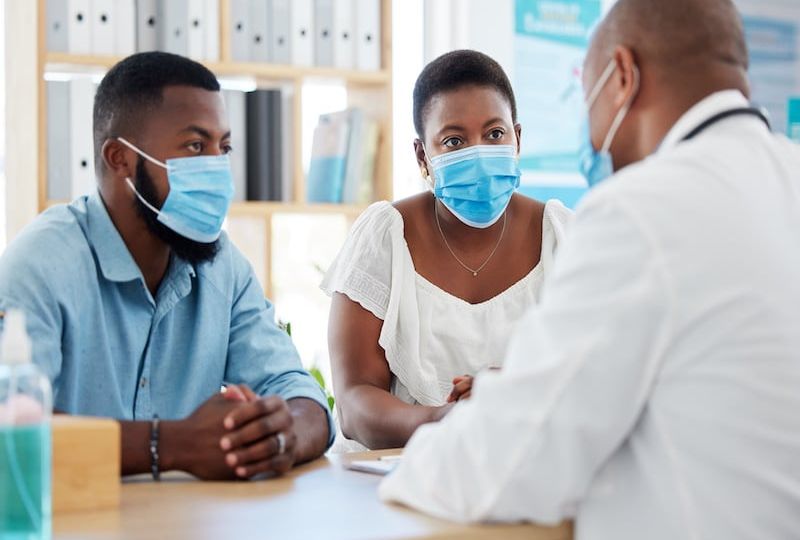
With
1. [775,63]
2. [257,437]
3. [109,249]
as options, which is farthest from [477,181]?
[775,63]

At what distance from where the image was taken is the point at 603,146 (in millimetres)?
1503

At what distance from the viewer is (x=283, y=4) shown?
12.3ft

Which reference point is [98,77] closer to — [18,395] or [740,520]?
[18,395]

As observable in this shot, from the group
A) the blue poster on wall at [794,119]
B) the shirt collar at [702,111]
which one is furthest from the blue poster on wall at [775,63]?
the shirt collar at [702,111]

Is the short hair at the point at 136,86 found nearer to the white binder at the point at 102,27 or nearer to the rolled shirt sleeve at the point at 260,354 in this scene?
the rolled shirt sleeve at the point at 260,354

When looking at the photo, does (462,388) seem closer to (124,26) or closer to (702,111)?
(702,111)

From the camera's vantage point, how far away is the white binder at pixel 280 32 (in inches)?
148

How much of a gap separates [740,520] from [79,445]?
82 cm

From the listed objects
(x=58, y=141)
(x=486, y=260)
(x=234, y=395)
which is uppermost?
(x=58, y=141)

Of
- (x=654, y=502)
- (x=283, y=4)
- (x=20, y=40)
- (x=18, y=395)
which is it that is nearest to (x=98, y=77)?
(x=20, y=40)

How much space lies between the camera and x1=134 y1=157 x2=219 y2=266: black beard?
6.91ft

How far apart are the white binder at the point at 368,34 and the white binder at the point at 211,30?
1.78ft

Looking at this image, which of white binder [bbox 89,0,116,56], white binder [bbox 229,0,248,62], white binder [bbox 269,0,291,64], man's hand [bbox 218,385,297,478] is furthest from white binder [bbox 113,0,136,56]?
man's hand [bbox 218,385,297,478]

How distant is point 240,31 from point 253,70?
158mm
